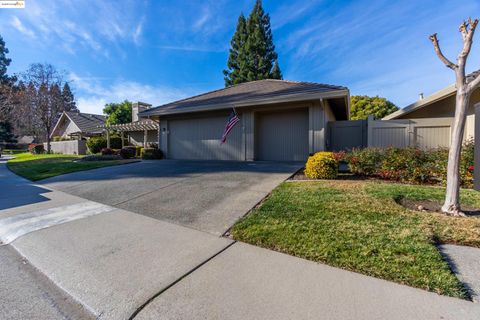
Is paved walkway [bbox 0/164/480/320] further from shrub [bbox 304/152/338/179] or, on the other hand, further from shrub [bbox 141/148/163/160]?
shrub [bbox 141/148/163/160]

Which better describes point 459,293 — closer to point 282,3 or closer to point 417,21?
point 417,21

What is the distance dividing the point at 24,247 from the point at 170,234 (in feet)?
6.66

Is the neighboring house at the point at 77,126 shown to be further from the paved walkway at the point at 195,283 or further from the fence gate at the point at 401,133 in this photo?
the paved walkway at the point at 195,283

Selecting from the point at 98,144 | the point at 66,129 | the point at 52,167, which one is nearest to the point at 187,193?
the point at 52,167

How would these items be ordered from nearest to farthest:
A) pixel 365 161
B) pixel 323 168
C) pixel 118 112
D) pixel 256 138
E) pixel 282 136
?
pixel 323 168 < pixel 365 161 < pixel 282 136 < pixel 256 138 < pixel 118 112

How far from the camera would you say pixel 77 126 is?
28078 millimetres

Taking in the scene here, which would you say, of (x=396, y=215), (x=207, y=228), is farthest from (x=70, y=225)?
(x=396, y=215)

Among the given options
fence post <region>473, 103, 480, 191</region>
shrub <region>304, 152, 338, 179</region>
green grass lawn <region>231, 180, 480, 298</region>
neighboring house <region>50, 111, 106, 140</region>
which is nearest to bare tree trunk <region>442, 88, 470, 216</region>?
fence post <region>473, 103, 480, 191</region>

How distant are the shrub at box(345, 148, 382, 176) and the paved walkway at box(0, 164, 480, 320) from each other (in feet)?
16.6

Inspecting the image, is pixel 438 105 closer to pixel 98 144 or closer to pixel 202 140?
pixel 202 140

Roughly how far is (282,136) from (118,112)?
26.5 m

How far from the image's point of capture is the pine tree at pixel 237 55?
94.6 ft

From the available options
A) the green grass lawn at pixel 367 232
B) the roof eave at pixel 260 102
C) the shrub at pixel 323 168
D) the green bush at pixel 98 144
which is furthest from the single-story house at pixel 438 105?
the green bush at pixel 98 144

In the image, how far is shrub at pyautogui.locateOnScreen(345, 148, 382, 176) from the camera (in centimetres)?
655
